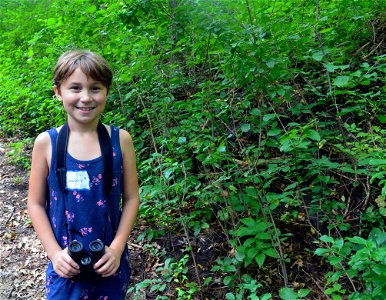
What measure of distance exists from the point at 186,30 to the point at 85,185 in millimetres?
2850

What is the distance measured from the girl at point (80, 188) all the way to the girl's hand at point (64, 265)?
1 centimetres

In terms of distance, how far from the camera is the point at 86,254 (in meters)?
1.92

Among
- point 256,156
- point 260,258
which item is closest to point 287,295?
point 260,258

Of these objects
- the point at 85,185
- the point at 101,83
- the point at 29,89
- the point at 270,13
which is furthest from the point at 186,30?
the point at 29,89

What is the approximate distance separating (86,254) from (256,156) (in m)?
1.97

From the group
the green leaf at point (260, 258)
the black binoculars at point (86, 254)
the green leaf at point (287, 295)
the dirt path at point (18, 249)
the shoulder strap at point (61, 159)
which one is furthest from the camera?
the dirt path at point (18, 249)

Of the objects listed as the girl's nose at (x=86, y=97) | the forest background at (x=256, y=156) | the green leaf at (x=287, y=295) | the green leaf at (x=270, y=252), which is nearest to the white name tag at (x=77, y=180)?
the girl's nose at (x=86, y=97)

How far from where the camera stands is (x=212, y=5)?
411 cm

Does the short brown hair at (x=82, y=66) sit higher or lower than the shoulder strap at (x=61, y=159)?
higher

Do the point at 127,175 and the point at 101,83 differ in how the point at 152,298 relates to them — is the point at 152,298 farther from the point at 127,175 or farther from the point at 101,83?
the point at 101,83

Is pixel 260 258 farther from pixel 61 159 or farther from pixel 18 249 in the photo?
pixel 18 249

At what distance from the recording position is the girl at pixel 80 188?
6.53ft

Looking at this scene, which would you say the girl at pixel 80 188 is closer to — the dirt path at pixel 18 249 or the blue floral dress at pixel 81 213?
the blue floral dress at pixel 81 213

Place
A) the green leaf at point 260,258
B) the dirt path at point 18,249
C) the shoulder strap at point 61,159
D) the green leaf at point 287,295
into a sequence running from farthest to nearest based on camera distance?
the dirt path at point 18,249
the green leaf at point 260,258
the green leaf at point 287,295
the shoulder strap at point 61,159
